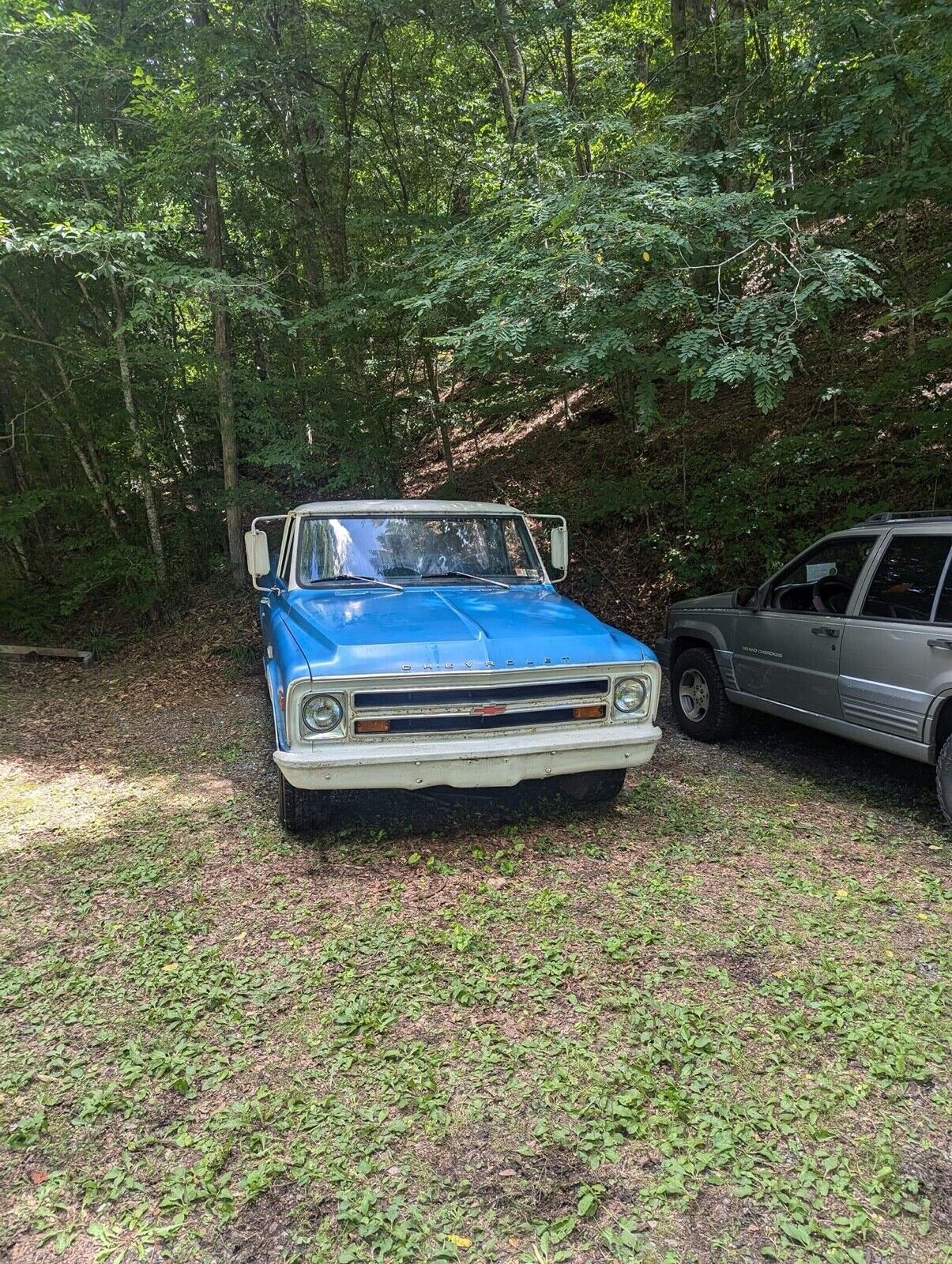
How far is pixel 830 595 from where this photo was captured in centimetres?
491

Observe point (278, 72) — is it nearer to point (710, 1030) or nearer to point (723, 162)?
point (723, 162)

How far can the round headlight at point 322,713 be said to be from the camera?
353 cm

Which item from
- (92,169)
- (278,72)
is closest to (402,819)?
(92,169)

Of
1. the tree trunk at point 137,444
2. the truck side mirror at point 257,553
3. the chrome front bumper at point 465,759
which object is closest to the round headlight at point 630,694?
the chrome front bumper at point 465,759

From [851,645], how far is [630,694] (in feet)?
5.08

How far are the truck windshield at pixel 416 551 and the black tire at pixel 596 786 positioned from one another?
1.45 m

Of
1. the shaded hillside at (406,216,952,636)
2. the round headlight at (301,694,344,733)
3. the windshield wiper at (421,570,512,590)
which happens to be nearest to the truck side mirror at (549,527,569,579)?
the windshield wiper at (421,570,512,590)

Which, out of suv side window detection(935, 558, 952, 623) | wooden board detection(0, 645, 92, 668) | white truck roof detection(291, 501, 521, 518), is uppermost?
white truck roof detection(291, 501, 521, 518)

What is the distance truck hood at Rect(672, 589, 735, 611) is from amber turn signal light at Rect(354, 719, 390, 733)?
322cm

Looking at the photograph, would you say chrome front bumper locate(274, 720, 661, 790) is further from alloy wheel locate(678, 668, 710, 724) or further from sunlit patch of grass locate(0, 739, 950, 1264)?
alloy wheel locate(678, 668, 710, 724)

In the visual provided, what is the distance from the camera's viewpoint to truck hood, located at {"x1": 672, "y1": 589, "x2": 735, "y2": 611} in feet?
18.6

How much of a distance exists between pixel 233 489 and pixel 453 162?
572 centimetres

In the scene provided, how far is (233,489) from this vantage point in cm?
941

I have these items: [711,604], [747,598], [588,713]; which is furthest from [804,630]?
[588,713]
